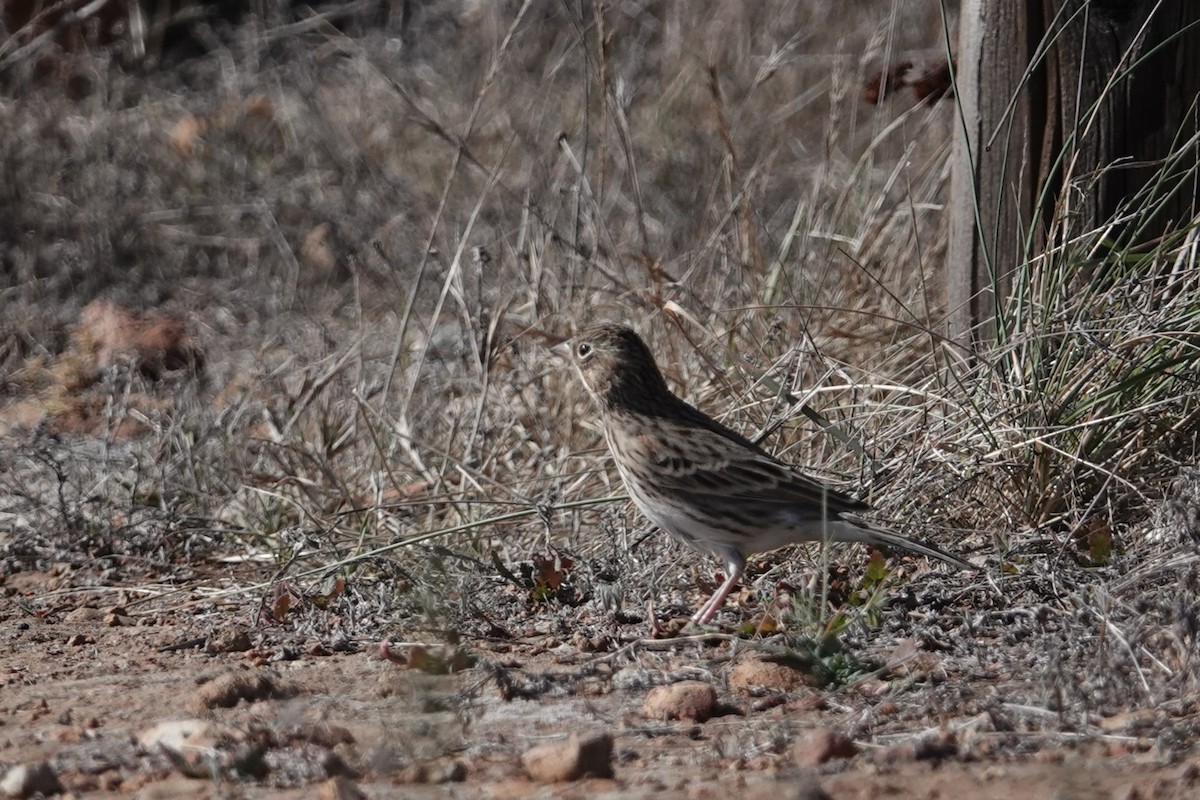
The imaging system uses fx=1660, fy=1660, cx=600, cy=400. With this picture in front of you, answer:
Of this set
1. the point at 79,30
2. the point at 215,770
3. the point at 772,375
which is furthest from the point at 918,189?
the point at 79,30

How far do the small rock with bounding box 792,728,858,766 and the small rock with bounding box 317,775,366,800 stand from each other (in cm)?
88

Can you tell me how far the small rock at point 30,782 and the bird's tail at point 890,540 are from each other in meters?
2.18

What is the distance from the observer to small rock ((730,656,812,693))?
3.96m

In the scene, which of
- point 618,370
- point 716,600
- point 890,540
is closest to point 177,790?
point 716,600

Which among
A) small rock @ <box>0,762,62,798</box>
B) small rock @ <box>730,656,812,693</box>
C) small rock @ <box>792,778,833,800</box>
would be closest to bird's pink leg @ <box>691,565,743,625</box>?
small rock @ <box>730,656,812,693</box>

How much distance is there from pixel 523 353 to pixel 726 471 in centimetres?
195

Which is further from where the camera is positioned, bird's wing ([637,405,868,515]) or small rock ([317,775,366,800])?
bird's wing ([637,405,868,515])

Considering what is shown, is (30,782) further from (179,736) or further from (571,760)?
(571,760)

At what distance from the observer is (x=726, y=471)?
15.9ft

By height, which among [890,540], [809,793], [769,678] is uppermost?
[890,540]

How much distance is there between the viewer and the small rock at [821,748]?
3344 mm

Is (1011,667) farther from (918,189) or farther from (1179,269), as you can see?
(918,189)

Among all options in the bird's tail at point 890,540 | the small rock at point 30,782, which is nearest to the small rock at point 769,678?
the bird's tail at point 890,540

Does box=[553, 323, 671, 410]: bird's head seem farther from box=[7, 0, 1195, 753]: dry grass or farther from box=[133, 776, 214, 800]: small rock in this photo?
box=[133, 776, 214, 800]: small rock
